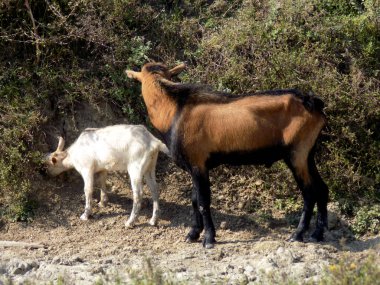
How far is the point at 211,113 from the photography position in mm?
10039

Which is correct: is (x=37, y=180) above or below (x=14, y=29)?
below

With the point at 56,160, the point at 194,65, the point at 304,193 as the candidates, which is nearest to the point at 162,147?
the point at 56,160

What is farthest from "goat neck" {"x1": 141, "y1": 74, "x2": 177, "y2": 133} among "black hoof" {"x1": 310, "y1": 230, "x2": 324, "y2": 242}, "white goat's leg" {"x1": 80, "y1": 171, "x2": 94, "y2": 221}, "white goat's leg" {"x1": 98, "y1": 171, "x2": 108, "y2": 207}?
"black hoof" {"x1": 310, "y1": 230, "x2": 324, "y2": 242}

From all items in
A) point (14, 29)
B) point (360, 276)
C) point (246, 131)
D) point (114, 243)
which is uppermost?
point (14, 29)

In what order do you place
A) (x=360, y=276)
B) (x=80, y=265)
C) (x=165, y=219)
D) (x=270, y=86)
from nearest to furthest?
(x=360, y=276)
(x=80, y=265)
(x=165, y=219)
(x=270, y=86)

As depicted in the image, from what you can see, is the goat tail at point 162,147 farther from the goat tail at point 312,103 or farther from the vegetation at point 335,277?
the vegetation at point 335,277

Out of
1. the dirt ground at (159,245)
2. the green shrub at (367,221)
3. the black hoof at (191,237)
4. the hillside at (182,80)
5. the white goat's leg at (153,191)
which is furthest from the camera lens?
the hillside at (182,80)

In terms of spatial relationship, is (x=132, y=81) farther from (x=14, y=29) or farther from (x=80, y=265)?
(x=80, y=265)

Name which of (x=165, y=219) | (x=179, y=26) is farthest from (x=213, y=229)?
(x=179, y=26)

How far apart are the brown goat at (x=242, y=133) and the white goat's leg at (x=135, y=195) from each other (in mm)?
795

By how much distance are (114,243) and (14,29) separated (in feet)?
13.0

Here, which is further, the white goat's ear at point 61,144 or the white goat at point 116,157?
the white goat's ear at point 61,144

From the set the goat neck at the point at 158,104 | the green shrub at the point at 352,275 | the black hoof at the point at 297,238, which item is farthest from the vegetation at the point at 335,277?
the goat neck at the point at 158,104

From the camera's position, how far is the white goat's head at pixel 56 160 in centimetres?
1134
